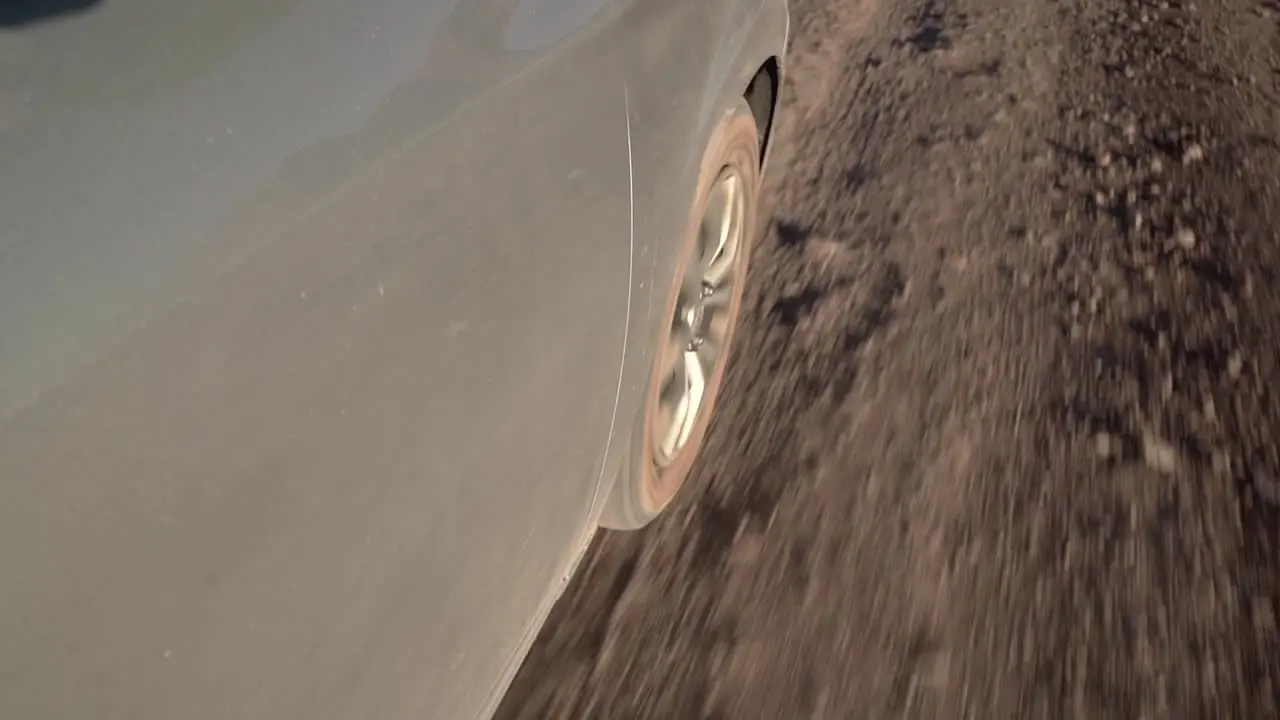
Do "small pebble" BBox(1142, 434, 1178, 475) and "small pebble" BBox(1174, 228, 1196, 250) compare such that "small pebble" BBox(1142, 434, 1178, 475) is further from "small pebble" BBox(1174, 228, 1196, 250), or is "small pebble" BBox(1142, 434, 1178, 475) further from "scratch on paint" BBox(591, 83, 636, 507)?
"scratch on paint" BBox(591, 83, 636, 507)

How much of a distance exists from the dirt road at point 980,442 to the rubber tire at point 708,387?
0.13 metres

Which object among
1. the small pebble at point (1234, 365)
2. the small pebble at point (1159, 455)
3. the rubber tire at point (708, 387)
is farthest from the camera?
the small pebble at point (1234, 365)

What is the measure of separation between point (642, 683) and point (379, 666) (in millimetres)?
1070

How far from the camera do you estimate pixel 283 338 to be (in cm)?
103

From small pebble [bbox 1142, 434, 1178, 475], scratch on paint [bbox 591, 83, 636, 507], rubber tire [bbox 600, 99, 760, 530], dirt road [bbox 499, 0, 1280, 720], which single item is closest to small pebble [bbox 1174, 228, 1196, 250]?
dirt road [bbox 499, 0, 1280, 720]

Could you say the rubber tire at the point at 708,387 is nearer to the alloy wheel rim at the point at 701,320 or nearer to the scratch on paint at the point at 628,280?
the alloy wheel rim at the point at 701,320

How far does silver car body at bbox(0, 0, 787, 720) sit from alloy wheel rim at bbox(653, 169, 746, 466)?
877 millimetres

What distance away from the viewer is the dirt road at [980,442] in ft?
7.29

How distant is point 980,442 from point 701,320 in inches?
32.4

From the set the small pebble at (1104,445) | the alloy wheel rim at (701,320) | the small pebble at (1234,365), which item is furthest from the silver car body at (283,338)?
the small pebble at (1234,365)

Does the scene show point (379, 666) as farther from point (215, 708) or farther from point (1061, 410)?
point (1061, 410)

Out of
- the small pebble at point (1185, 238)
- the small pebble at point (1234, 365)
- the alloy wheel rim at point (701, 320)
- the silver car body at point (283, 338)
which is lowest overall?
the small pebble at point (1234, 365)

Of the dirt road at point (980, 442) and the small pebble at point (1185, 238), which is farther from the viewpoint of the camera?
the small pebble at point (1185, 238)

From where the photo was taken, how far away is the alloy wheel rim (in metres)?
2.46
